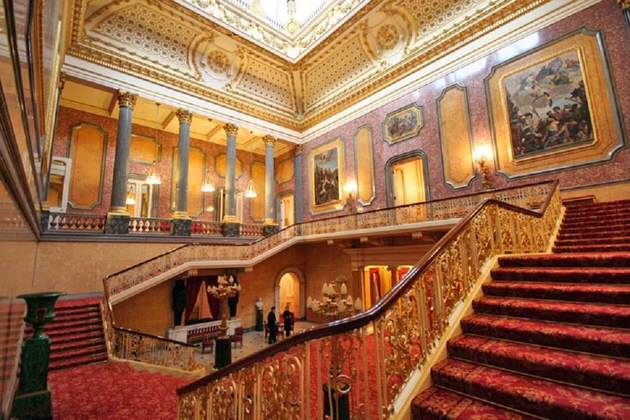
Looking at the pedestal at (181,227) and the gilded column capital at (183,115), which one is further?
the gilded column capital at (183,115)

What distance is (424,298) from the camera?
252 centimetres

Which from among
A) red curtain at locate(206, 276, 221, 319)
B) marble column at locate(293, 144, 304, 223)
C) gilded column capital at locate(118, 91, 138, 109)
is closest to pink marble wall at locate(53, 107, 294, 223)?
marble column at locate(293, 144, 304, 223)

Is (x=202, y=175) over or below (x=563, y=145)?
over

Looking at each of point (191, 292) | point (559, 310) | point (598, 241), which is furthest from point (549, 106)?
point (191, 292)

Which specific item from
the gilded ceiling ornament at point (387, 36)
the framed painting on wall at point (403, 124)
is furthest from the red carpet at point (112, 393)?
the gilded ceiling ornament at point (387, 36)

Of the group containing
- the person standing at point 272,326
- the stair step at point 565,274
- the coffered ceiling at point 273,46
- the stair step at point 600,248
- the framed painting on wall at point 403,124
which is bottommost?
the person standing at point 272,326

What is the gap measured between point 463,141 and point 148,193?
477 inches

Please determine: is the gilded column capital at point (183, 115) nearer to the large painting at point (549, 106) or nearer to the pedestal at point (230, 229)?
the pedestal at point (230, 229)

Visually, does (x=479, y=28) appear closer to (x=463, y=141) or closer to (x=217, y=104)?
(x=463, y=141)

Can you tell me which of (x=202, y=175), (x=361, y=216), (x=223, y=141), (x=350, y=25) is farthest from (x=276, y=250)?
(x=350, y=25)

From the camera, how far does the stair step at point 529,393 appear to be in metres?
1.61

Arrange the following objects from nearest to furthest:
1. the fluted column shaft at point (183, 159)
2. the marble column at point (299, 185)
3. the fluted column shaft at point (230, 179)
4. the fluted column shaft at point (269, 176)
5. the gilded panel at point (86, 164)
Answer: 1. the fluted column shaft at point (183, 159)
2. the gilded panel at point (86, 164)
3. the fluted column shaft at point (230, 179)
4. the fluted column shaft at point (269, 176)
5. the marble column at point (299, 185)

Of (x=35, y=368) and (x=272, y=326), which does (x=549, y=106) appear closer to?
(x=272, y=326)

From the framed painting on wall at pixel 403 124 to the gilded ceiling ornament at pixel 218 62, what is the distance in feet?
22.0
